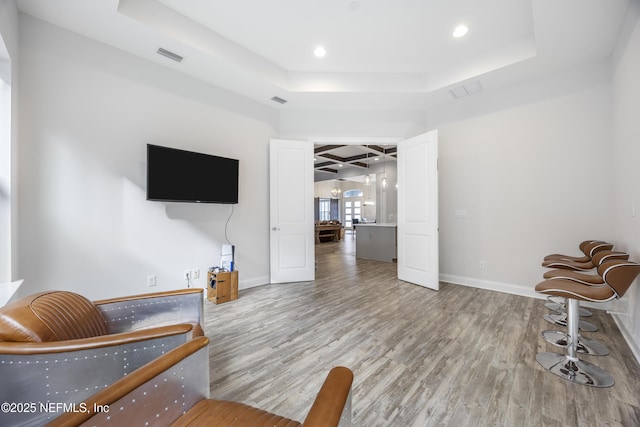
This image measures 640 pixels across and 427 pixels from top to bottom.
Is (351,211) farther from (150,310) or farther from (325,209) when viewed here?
(150,310)

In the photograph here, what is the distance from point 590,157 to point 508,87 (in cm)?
136

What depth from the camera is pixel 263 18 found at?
9.21 feet

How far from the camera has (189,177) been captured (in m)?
3.20

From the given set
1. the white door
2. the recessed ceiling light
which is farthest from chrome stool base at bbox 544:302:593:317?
the recessed ceiling light

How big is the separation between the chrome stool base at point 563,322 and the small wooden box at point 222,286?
3.59 meters

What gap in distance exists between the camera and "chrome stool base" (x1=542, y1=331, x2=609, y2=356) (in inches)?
83.6

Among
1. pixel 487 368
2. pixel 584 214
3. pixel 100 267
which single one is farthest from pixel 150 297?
pixel 584 214

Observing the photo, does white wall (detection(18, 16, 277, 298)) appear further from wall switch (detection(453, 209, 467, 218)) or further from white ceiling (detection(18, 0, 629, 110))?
wall switch (detection(453, 209, 467, 218))

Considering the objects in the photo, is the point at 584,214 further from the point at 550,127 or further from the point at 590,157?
→ the point at 550,127

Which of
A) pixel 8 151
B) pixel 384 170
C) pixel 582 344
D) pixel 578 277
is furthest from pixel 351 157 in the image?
pixel 8 151

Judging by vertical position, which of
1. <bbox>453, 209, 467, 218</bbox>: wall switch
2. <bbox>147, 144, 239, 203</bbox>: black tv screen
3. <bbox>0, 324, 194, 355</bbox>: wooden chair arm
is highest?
<bbox>147, 144, 239, 203</bbox>: black tv screen

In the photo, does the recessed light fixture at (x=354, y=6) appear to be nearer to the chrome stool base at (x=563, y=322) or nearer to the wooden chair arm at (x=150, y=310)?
the wooden chair arm at (x=150, y=310)

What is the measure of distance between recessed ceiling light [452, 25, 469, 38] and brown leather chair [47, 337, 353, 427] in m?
3.58

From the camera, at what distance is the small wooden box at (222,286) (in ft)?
10.9
